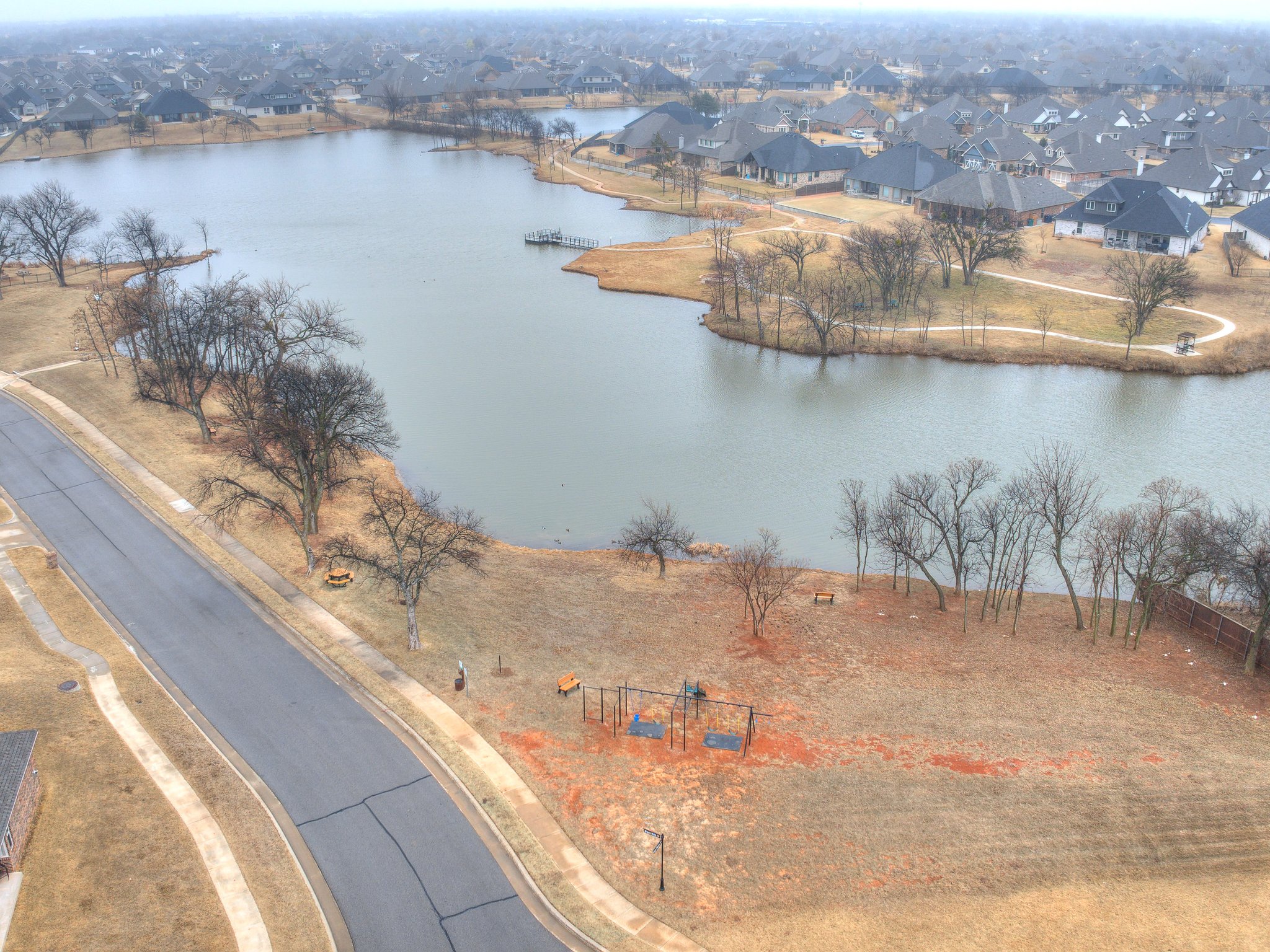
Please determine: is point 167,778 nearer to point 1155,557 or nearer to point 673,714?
point 673,714

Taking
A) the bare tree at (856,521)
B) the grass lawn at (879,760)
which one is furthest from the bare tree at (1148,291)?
the grass lawn at (879,760)

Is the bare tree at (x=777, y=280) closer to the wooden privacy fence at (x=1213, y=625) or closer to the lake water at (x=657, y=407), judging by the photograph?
the lake water at (x=657, y=407)

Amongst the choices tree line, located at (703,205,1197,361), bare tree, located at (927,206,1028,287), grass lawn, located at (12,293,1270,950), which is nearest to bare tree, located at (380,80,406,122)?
tree line, located at (703,205,1197,361)

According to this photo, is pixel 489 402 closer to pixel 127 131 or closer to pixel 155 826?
pixel 155 826

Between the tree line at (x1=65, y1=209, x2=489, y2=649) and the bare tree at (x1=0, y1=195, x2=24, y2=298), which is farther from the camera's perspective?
the bare tree at (x1=0, y1=195, x2=24, y2=298)

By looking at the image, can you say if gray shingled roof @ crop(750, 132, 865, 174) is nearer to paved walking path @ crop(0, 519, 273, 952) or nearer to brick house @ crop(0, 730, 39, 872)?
paved walking path @ crop(0, 519, 273, 952)

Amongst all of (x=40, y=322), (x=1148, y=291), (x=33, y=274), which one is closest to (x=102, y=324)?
(x=40, y=322)

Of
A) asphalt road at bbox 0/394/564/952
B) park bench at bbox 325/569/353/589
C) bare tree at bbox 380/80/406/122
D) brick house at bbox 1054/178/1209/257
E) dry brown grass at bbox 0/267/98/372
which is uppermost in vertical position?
bare tree at bbox 380/80/406/122

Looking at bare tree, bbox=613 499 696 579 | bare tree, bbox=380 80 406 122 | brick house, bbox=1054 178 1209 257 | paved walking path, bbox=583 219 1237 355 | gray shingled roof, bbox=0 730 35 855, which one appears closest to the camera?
gray shingled roof, bbox=0 730 35 855
